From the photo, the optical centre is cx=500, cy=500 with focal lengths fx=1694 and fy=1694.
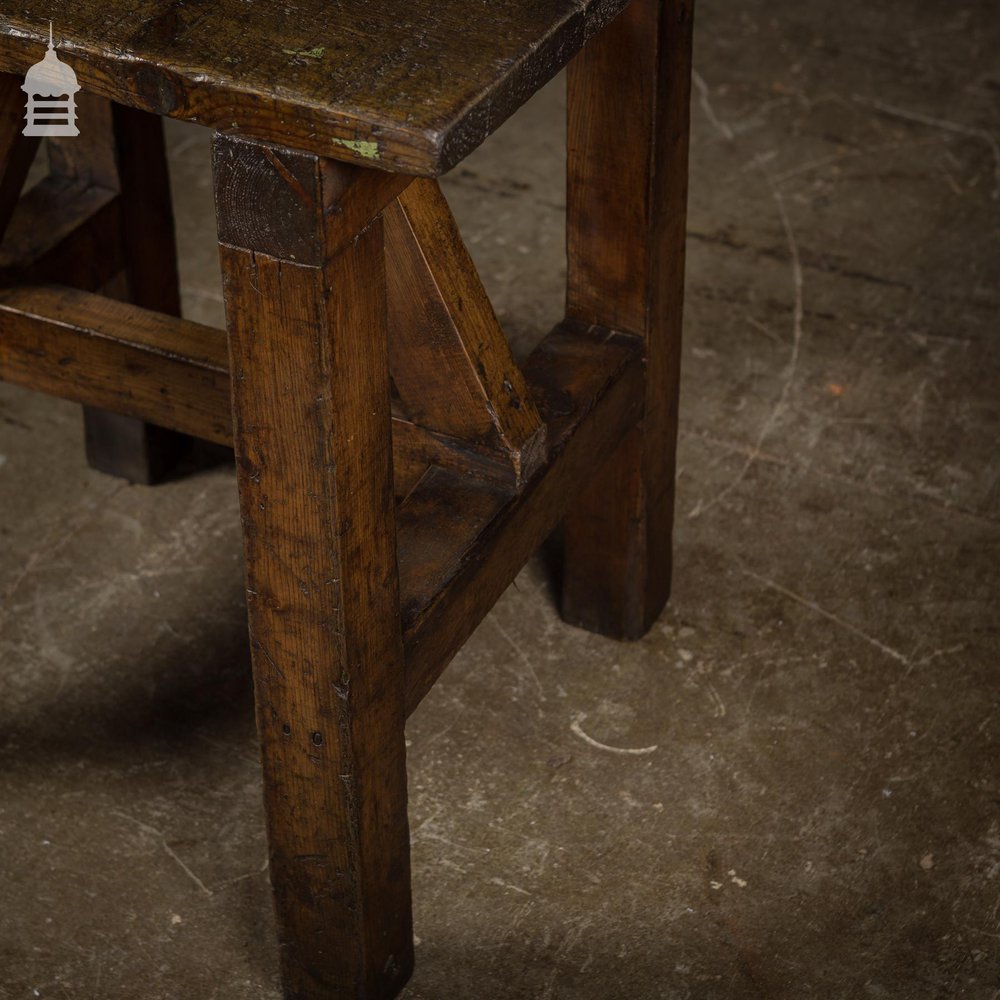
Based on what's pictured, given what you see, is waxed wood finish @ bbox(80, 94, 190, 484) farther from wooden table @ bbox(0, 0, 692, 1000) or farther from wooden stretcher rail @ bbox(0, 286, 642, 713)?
wooden stretcher rail @ bbox(0, 286, 642, 713)

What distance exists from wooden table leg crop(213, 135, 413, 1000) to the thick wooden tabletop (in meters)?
0.06

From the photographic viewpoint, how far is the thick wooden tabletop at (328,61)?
5.01ft

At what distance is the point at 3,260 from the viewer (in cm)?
272

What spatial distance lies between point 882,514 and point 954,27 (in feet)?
7.58

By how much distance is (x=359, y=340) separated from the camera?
172cm

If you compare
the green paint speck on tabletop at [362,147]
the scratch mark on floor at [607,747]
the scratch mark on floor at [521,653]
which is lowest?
the scratch mark on floor at [607,747]

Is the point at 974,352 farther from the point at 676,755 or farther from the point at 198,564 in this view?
the point at 198,564

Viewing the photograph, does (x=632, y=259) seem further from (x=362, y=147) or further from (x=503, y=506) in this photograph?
(x=362, y=147)

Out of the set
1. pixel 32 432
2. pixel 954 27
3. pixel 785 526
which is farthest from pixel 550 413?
pixel 954 27

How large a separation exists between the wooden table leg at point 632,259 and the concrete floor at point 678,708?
0.45 feet

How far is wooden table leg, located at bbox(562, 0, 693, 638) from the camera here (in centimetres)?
230

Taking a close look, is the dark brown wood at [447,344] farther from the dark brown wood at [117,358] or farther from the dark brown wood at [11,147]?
the dark brown wood at [11,147]

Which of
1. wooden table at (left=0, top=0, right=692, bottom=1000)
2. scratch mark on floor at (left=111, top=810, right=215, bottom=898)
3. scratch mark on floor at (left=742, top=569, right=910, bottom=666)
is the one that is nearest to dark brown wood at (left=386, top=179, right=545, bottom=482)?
wooden table at (left=0, top=0, right=692, bottom=1000)

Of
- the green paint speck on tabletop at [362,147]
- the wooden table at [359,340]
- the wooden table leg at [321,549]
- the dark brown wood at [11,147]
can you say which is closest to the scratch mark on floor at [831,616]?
the wooden table at [359,340]
